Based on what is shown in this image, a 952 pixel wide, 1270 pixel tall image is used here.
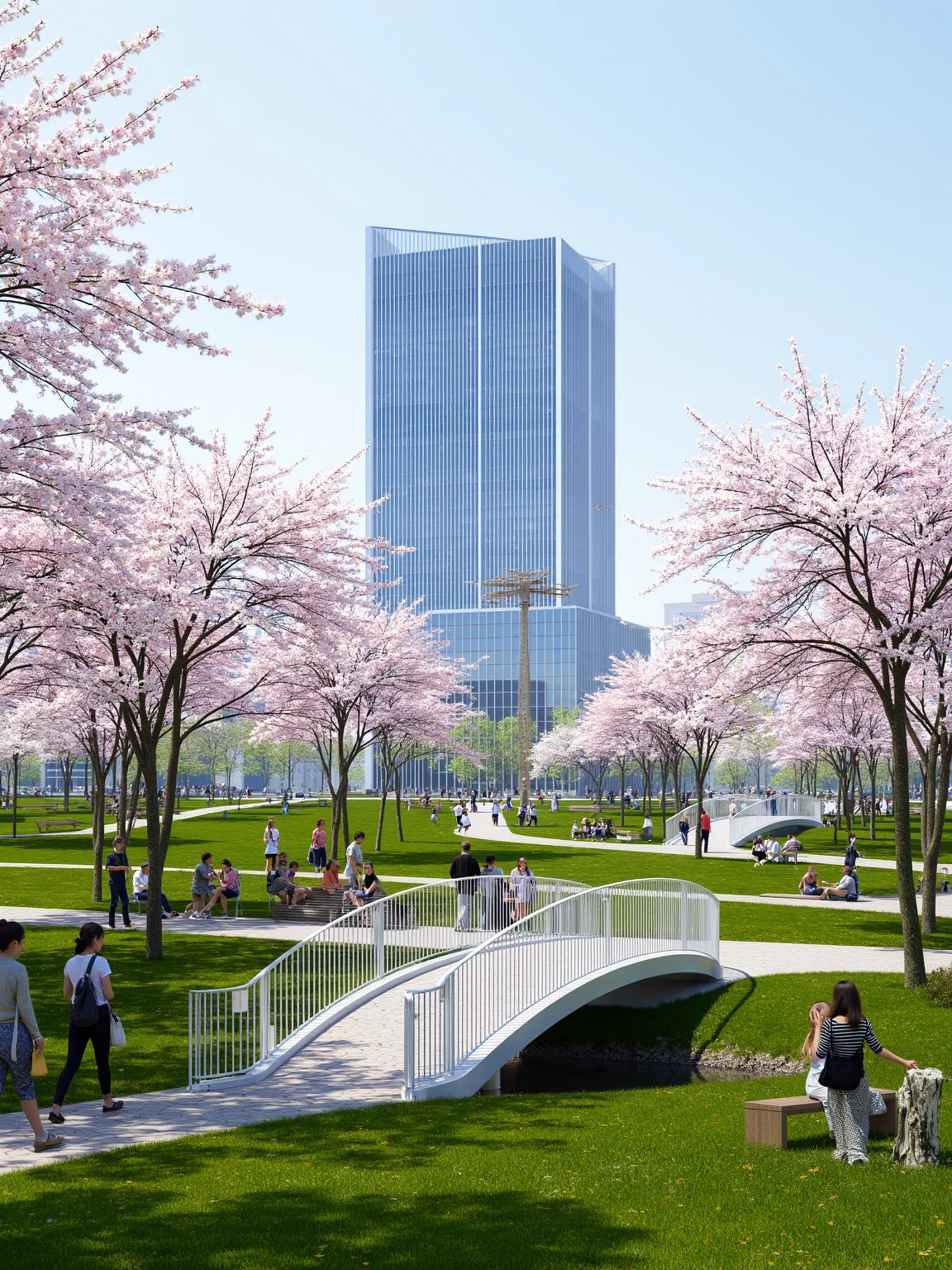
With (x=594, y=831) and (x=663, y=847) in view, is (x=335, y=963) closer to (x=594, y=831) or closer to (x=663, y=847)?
(x=663, y=847)

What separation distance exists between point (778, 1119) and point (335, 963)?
24.7 feet

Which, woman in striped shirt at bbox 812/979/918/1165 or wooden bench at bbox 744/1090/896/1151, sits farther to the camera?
wooden bench at bbox 744/1090/896/1151

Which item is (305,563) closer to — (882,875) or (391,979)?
(391,979)

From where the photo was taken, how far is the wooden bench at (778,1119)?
10.1m

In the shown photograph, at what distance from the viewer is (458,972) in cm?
1349

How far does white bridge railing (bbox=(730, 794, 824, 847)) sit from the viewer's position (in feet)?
173

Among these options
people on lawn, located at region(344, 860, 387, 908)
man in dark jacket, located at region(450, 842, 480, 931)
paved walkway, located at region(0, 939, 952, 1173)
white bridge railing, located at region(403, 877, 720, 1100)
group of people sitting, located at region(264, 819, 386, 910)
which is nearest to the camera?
paved walkway, located at region(0, 939, 952, 1173)

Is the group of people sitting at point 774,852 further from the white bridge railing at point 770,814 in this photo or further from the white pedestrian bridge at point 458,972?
the white pedestrian bridge at point 458,972

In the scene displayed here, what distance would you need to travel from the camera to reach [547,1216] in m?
7.95

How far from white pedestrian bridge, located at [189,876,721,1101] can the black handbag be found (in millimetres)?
4360

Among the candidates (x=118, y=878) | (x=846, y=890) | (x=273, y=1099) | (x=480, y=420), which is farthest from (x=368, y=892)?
(x=480, y=420)

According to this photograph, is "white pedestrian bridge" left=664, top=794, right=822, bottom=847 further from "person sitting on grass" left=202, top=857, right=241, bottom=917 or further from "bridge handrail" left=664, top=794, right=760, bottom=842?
"person sitting on grass" left=202, top=857, right=241, bottom=917

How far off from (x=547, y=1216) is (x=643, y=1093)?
22.2ft

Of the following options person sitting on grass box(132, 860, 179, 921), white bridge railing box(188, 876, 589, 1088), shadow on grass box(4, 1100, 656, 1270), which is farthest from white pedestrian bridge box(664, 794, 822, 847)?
shadow on grass box(4, 1100, 656, 1270)
